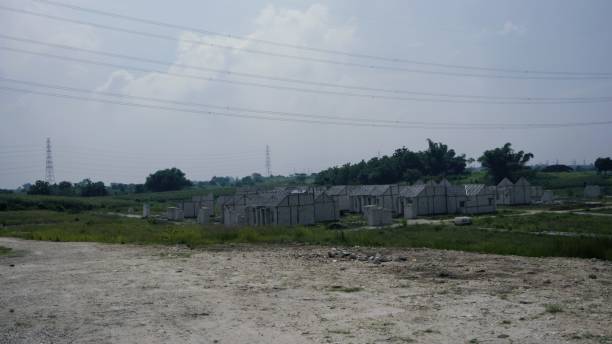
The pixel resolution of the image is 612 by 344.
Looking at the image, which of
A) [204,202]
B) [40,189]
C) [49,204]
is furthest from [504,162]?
[40,189]

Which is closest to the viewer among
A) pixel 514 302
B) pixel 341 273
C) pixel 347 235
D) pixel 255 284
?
pixel 514 302

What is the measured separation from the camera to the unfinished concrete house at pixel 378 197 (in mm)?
59931

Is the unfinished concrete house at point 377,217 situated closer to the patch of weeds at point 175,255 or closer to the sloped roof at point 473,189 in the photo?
the sloped roof at point 473,189

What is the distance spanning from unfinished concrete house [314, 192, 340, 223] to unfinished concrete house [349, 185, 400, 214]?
31.0ft

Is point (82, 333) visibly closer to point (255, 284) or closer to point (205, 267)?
point (255, 284)

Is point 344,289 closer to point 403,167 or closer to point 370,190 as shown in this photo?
point 370,190

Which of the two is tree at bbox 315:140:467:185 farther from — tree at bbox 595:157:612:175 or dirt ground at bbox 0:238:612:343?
dirt ground at bbox 0:238:612:343

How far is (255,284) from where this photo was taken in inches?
591

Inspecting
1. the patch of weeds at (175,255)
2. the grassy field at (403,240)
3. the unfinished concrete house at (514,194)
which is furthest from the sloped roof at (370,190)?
the patch of weeds at (175,255)

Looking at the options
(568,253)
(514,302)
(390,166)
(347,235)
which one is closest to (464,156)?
(390,166)

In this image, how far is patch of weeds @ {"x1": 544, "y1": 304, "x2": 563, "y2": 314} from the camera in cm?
1069

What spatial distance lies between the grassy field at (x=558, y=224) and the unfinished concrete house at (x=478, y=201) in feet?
37.6

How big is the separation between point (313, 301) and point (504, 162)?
85.0 metres

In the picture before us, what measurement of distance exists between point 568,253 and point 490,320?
32.0ft
